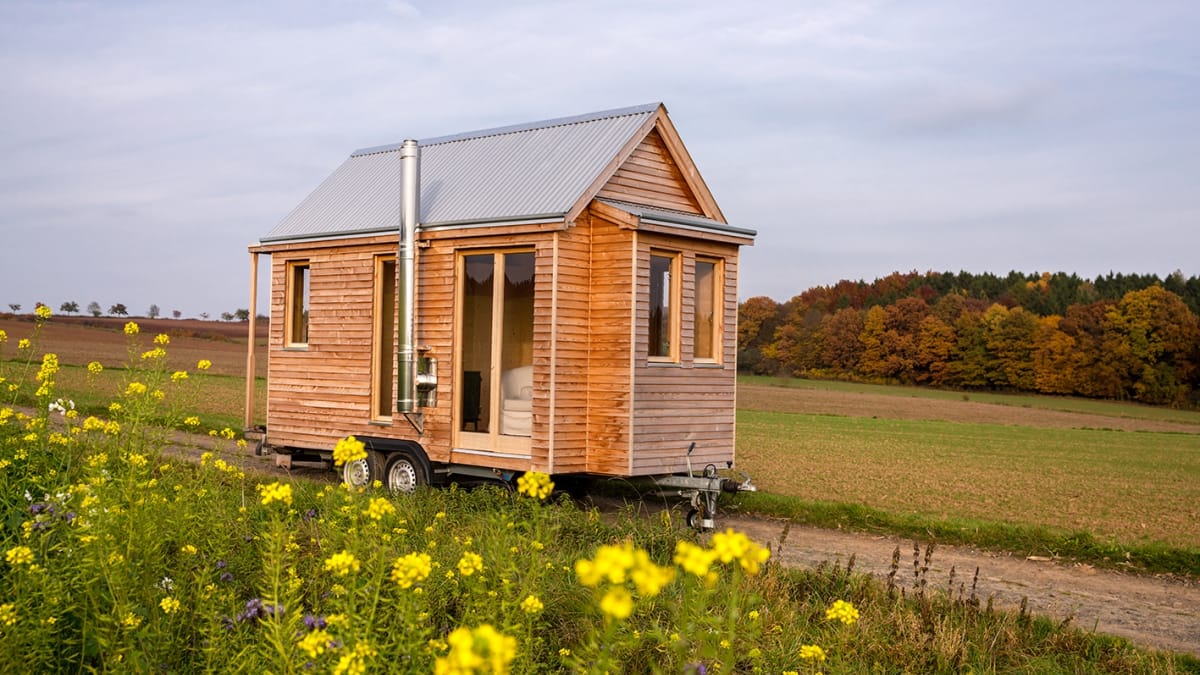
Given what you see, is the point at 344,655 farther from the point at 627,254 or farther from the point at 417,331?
the point at 417,331

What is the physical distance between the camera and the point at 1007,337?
266 ft

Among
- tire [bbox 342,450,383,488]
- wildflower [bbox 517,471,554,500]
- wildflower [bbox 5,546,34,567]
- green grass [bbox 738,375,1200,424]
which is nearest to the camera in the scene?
wildflower [bbox 517,471,554,500]

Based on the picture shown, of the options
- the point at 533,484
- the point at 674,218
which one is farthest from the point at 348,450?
the point at 674,218

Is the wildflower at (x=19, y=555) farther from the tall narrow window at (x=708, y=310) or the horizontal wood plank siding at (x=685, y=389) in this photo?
the tall narrow window at (x=708, y=310)

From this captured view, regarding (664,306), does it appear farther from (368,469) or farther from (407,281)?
(368,469)

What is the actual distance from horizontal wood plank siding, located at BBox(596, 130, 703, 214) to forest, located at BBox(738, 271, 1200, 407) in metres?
67.3

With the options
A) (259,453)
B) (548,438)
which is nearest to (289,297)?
(259,453)

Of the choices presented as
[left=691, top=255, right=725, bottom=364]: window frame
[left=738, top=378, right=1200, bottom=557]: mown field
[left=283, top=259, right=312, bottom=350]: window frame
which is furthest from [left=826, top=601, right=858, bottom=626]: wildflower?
[left=283, top=259, right=312, bottom=350]: window frame

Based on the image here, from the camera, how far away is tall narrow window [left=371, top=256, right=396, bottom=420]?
15.0 m

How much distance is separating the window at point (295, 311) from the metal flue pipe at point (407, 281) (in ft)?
8.54

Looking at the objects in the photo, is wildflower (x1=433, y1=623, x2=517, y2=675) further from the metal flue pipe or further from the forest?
the forest

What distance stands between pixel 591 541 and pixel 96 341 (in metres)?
62.6

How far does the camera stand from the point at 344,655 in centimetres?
363

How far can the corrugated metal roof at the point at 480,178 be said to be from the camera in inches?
537
